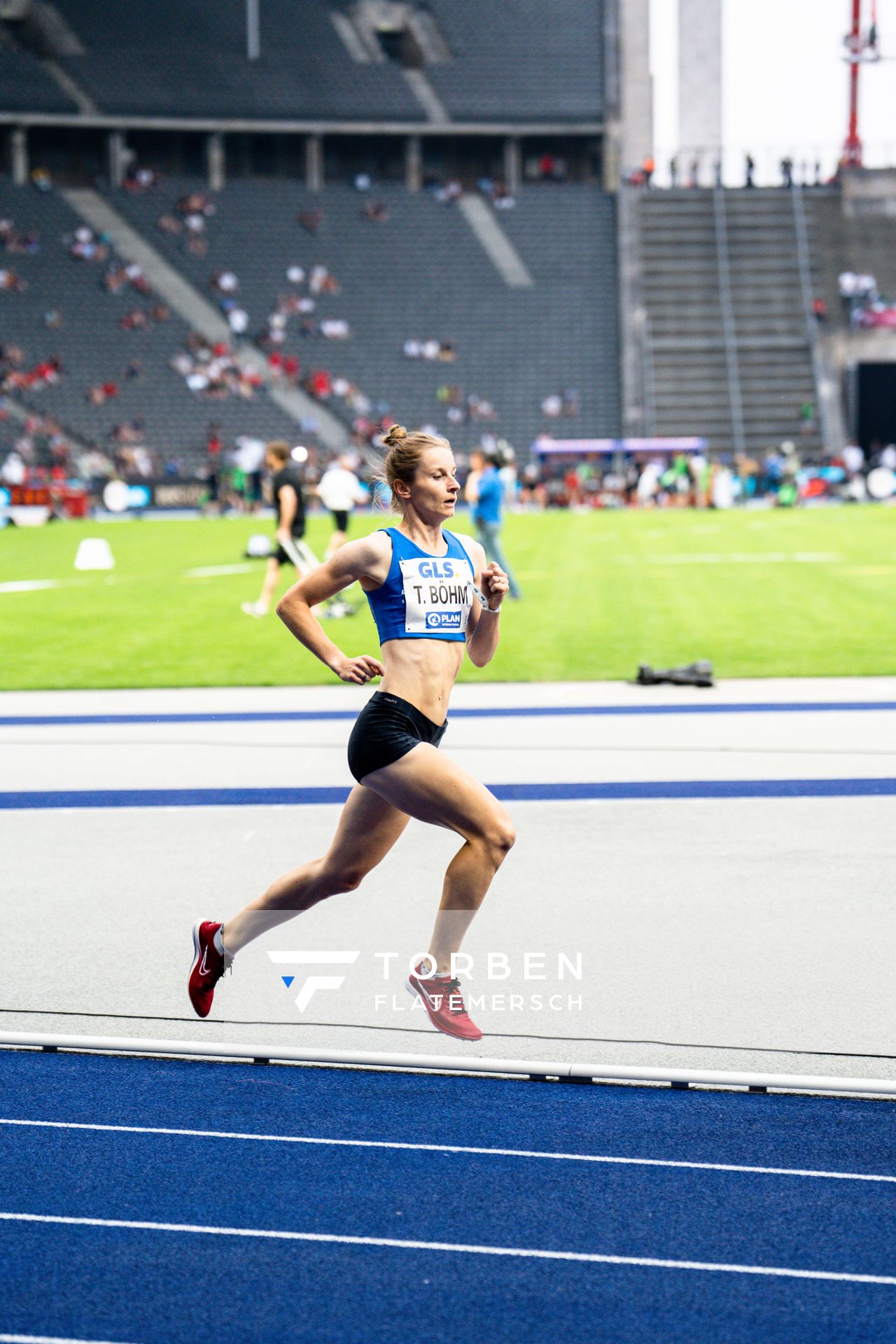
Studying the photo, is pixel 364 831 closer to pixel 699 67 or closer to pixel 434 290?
pixel 434 290

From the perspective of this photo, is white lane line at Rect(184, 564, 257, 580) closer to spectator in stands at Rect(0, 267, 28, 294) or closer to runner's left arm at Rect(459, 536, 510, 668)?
runner's left arm at Rect(459, 536, 510, 668)

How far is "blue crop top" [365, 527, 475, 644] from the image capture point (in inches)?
185

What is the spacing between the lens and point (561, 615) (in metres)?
18.2

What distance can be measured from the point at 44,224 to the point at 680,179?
24300 mm

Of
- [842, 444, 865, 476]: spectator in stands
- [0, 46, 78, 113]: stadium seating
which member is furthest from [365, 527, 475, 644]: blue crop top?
[0, 46, 78, 113]: stadium seating

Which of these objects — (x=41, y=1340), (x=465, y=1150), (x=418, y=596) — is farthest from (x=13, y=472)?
(x=41, y=1340)

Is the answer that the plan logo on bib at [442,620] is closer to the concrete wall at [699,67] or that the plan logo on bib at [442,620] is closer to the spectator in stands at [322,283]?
Answer: the spectator in stands at [322,283]

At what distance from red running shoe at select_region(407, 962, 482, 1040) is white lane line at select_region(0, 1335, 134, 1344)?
68.6 inches

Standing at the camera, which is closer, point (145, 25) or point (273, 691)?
point (273, 691)

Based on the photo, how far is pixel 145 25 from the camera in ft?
196

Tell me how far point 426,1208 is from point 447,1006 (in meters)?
1.07

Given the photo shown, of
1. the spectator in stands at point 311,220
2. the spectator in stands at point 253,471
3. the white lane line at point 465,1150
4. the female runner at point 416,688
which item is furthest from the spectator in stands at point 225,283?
the white lane line at point 465,1150

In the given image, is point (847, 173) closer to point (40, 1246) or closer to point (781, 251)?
point (781, 251)

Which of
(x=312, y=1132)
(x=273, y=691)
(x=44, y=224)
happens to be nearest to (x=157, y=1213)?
(x=312, y=1132)
